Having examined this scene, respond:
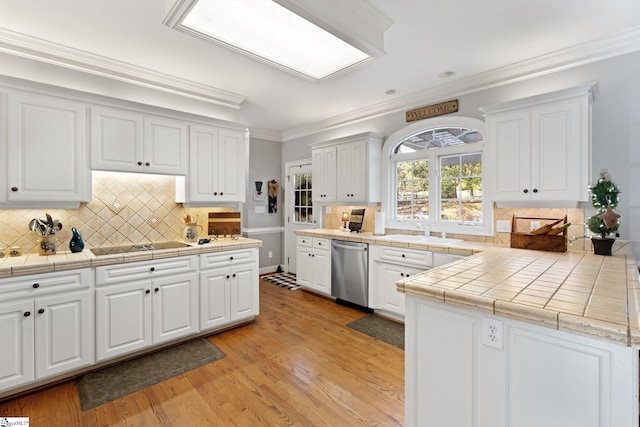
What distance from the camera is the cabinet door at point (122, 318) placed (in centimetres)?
252

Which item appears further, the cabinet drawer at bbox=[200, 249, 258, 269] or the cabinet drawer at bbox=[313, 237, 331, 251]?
the cabinet drawer at bbox=[313, 237, 331, 251]

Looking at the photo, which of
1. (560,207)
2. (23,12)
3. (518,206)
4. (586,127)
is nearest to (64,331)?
(23,12)

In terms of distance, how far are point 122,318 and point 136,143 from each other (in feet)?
5.40

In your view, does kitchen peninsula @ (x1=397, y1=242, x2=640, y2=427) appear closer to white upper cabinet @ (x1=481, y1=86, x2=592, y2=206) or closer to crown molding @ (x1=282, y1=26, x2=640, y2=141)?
white upper cabinet @ (x1=481, y1=86, x2=592, y2=206)

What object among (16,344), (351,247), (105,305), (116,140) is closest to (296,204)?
(351,247)

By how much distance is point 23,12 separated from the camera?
87.9 inches

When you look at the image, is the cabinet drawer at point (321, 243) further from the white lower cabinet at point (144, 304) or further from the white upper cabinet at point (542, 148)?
the white upper cabinet at point (542, 148)

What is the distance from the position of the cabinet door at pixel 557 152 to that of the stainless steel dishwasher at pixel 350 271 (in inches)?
77.0

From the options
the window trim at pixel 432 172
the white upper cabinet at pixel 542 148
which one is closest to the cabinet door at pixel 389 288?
the window trim at pixel 432 172

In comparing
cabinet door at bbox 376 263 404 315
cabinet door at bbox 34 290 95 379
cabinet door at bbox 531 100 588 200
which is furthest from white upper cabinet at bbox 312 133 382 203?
cabinet door at bbox 34 290 95 379

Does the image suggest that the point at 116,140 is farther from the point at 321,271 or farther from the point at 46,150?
the point at 321,271

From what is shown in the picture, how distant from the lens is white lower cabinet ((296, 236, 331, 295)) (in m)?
4.35

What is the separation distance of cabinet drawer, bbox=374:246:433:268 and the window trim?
68 cm

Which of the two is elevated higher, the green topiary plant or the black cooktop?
the green topiary plant
